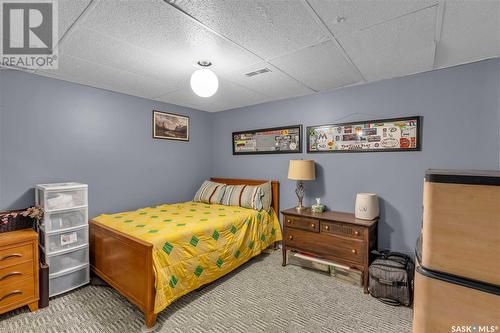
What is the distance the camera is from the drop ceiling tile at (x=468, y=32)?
1452 mm

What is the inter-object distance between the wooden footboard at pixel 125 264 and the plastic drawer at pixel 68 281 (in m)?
0.12

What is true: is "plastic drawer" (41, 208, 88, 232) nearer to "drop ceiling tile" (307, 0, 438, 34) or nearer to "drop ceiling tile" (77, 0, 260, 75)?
"drop ceiling tile" (77, 0, 260, 75)

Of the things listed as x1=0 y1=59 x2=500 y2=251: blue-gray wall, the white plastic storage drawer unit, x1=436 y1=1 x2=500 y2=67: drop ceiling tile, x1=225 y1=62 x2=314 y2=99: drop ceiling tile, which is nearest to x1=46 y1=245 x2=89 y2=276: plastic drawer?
the white plastic storage drawer unit

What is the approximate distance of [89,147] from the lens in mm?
2994

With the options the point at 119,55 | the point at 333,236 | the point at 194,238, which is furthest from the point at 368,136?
the point at 119,55

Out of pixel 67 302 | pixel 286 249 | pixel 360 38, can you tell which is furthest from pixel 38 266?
pixel 360 38

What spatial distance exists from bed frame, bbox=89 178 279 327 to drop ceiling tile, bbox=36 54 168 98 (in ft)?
5.48

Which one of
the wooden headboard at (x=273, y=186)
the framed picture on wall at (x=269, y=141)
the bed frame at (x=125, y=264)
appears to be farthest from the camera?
the wooden headboard at (x=273, y=186)

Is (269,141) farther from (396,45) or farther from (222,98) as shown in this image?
(396,45)

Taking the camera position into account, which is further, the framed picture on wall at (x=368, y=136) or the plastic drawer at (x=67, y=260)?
the framed picture on wall at (x=368, y=136)

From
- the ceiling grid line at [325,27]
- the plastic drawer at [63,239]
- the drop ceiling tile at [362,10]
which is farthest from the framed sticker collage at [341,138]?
the plastic drawer at [63,239]

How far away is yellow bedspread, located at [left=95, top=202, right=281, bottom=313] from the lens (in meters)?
→ 2.13

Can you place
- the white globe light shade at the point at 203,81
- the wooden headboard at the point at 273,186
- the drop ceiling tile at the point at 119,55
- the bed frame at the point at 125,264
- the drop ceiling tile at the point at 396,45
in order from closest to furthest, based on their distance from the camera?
1. the drop ceiling tile at the point at 396,45
2. the drop ceiling tile at the point at 119,55
3. the bed frame at the point at 125,264
4. the white globe light shade at the point at 203,81
5. the wooden headboard at the point at 273,186

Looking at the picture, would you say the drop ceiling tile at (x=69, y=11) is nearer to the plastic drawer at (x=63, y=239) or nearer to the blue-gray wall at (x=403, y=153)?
the plastic drawer at (x=63, y=239)
